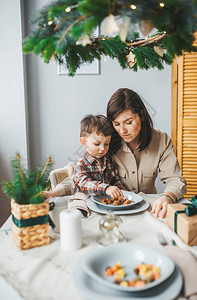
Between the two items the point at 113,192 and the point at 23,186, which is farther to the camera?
the point at 113,192

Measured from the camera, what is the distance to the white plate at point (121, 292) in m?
0.78

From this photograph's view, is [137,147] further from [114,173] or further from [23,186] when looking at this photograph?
[23,186]

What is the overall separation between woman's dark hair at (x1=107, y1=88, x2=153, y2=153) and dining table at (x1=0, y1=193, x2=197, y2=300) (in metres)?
0.64

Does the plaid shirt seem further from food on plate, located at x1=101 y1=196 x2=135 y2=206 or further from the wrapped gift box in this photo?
the wrapped gift box

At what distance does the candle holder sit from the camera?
1077 mm

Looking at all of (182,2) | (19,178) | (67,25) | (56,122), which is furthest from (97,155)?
(56,122)

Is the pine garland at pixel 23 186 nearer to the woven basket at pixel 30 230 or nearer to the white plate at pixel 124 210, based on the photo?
the woven basket at pixel 30 230

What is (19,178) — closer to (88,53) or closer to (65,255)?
(65,255)

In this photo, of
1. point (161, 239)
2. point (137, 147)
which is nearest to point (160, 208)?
point (161, 239)

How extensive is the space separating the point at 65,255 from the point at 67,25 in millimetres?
754

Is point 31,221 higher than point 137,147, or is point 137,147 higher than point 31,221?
point 137,147

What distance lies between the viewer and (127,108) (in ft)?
5.73

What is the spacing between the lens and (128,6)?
35.0 inches

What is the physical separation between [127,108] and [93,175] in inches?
17.4
